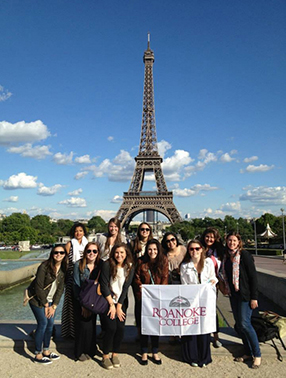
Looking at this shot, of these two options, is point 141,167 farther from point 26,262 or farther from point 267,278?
point 267,278

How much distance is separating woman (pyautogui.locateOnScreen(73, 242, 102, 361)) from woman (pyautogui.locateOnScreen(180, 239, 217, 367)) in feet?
4.72

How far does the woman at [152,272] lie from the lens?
5.21 meters

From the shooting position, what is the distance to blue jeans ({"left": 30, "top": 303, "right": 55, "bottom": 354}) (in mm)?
5188

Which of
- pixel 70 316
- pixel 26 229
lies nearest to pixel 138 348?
pixel 70 316

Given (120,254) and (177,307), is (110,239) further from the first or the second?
(177,307)

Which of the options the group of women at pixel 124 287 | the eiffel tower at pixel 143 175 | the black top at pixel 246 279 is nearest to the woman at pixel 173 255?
the group of women at pixel 124 287

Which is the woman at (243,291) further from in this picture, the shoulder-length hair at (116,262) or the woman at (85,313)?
the woman at (85,313)

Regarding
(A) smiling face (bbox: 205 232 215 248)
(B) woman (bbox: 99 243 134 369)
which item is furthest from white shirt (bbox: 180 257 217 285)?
(B) woman (bbox: 99 243 134 369)

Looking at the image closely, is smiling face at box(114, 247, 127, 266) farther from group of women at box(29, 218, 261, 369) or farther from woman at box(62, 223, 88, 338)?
woman at box(62, 223, 88, 338)

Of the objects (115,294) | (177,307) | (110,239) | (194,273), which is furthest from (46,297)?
(194,273)

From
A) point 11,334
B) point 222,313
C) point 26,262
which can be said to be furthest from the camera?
point 26,262

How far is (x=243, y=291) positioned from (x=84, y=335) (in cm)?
262

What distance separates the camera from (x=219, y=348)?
5.45 meters

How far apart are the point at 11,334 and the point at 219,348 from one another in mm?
3684
